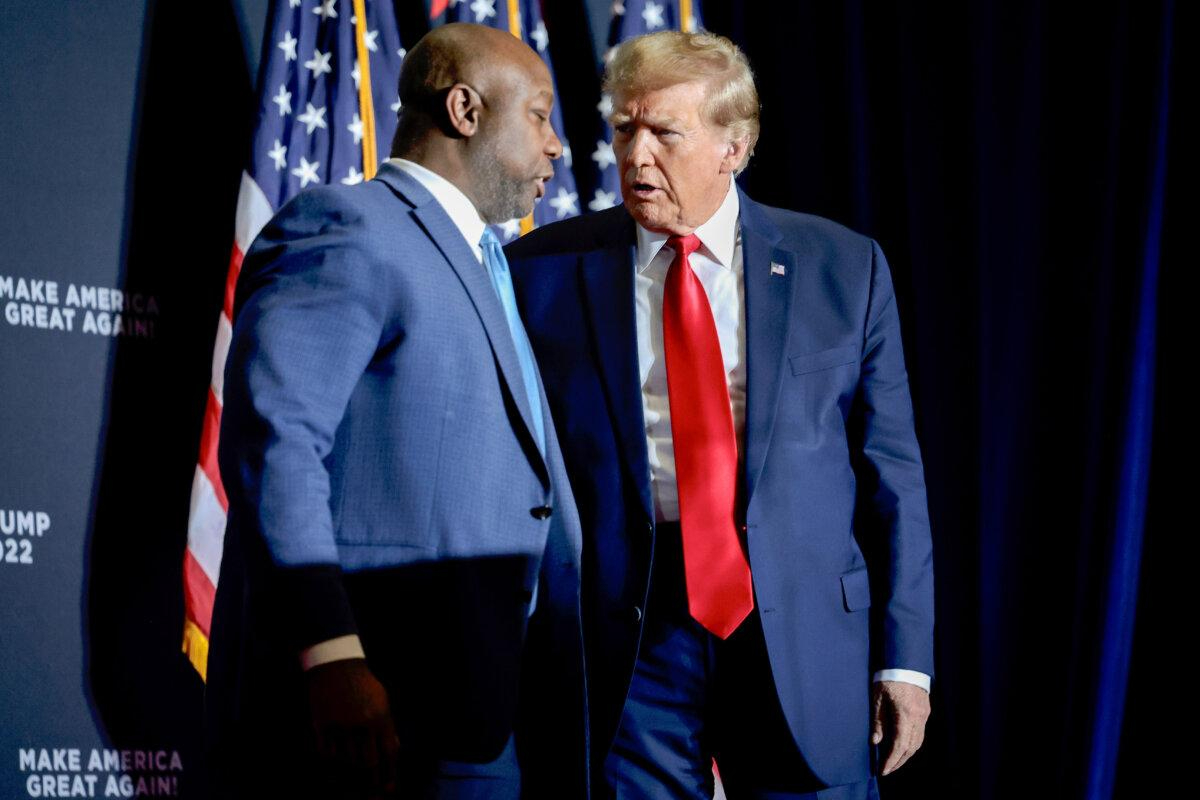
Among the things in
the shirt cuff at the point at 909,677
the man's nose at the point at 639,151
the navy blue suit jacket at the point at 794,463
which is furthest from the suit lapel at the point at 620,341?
the shirt cuff at the point at 909,677

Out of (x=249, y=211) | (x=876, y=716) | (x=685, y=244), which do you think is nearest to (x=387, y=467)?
(x=685, y=244)

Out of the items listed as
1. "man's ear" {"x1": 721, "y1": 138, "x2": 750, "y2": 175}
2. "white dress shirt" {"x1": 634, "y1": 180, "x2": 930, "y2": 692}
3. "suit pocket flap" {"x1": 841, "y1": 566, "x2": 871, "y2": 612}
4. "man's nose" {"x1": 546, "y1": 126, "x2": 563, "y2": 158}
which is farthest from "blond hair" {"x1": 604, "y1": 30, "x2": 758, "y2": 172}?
"suit pocket flap" {"x1": 841, "y1": 566, "x2": 871, "y2": 612}

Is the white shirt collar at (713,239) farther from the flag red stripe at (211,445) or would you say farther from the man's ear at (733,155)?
the flag red stripe at (211,445)

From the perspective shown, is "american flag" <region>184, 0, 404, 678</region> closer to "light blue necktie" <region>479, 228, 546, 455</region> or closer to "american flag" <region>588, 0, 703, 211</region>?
"american flag" <region>588, 0, 703, 211</region>

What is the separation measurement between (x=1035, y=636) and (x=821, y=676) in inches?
42.2

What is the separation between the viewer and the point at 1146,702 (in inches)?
98.9

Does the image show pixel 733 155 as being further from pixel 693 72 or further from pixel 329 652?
pixel 329 652

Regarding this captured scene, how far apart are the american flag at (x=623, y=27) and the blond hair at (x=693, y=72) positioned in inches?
40.7

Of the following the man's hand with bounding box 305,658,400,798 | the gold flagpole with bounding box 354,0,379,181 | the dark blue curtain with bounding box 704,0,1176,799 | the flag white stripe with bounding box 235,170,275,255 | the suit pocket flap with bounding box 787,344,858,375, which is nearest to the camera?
the man's hand with bounding box 305,658,400,798

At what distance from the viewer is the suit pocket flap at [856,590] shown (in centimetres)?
191

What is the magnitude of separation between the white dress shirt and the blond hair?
5.8 inches

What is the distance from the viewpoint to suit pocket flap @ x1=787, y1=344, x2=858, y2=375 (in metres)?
1.92

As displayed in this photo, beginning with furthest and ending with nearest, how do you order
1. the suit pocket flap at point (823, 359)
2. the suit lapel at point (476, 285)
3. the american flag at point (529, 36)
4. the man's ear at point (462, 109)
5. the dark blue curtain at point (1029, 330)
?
the american flag at point (529, 36) → the dark blue curtain at point (1029, 330) → the suit pocket flap at point (823, 359) → the man's ear at point (462, 109) → the suit lapel at point (476, 285)

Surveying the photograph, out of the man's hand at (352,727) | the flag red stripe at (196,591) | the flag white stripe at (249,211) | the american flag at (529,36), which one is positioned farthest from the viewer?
the american flag at (529,36)
